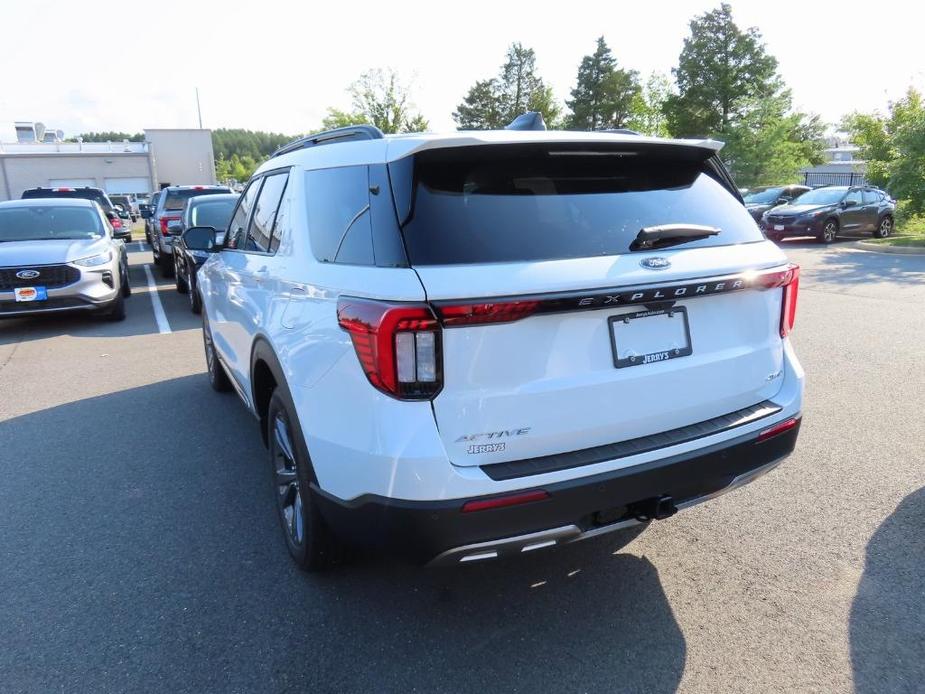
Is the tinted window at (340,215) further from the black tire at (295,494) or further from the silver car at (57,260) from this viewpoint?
the silver car at (57,260)

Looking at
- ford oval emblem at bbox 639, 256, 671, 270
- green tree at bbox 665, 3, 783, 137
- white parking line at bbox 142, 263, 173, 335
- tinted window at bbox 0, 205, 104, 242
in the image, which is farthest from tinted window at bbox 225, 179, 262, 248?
green tree at bbox 665, 3, 783, 137

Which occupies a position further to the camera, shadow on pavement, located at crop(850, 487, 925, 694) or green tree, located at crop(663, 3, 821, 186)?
green tree, located at crop(663, 3, 821, 186)

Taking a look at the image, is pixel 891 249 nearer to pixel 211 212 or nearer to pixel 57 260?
pixel 211 212

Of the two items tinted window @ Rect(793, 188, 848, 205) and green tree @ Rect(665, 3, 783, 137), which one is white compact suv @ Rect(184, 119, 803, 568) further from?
green tree @ Rect(665, 3, 783, 137)

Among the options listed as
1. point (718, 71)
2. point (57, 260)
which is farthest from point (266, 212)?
point (718, 71)

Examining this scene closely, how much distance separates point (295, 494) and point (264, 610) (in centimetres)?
53

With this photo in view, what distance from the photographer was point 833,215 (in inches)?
723

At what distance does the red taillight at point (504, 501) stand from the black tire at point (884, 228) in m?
21.3

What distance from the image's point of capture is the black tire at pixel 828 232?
723 inches

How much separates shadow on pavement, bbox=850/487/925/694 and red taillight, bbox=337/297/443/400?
1.88m

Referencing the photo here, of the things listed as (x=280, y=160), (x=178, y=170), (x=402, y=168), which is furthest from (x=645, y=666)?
(x=178, y=170)

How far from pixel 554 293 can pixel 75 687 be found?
2.26 meters

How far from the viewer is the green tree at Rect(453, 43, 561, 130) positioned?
56875 millimetres

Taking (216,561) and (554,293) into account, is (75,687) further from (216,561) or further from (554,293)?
(554,293)
